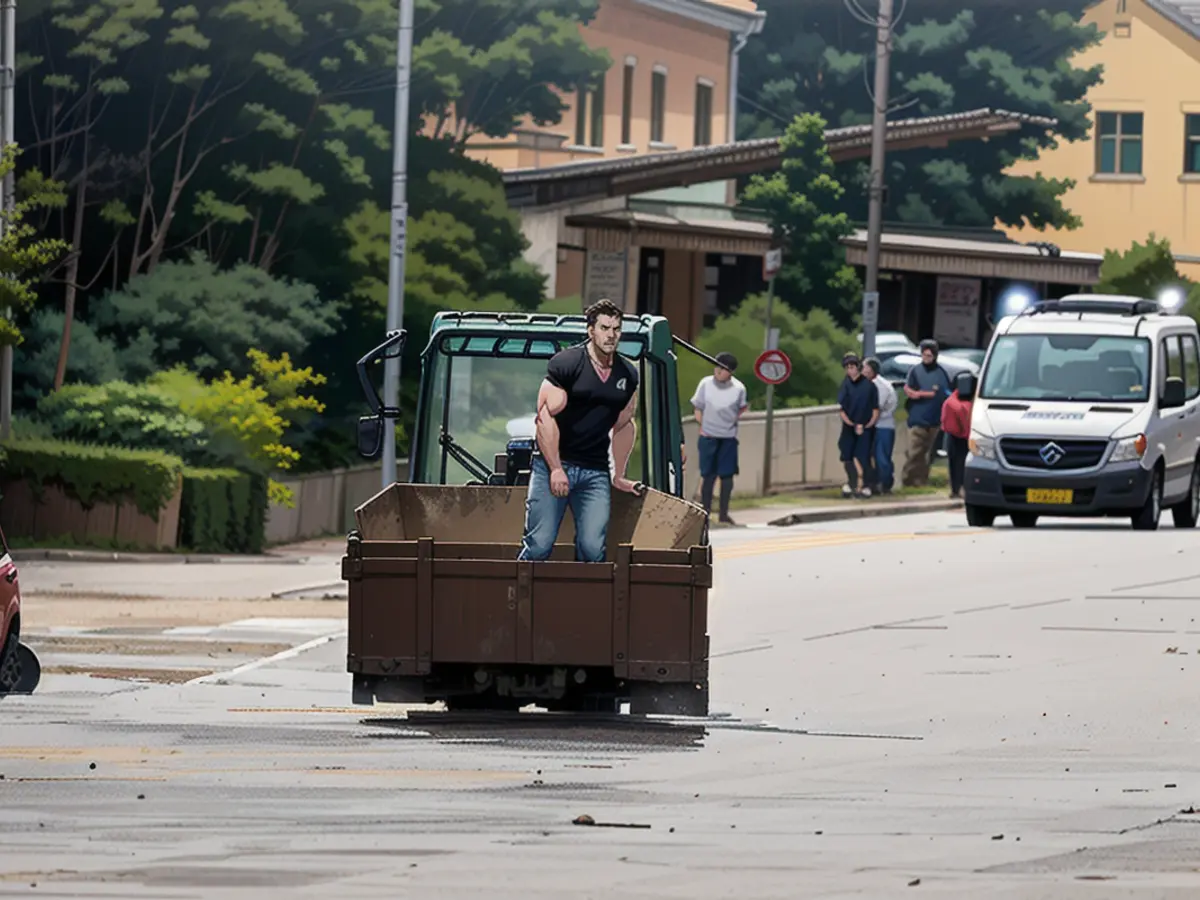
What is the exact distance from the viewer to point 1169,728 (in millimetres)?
15117

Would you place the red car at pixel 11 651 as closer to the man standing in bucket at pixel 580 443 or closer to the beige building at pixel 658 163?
the man standing in bucket at pixel 580 443

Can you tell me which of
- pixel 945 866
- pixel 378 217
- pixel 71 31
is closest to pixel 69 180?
pixel 71 31

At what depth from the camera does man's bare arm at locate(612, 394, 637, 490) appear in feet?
49.0

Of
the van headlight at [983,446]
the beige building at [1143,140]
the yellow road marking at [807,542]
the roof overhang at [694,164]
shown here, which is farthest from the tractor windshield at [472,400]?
the beige building at [1143,140]

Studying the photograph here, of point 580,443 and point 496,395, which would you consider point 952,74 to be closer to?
point 496,395

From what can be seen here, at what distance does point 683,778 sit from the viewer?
492 inches

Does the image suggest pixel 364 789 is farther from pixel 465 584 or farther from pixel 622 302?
pixel 622 302

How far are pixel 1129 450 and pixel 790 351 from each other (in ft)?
58.4

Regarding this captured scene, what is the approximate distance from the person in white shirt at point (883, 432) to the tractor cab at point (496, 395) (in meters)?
20.8

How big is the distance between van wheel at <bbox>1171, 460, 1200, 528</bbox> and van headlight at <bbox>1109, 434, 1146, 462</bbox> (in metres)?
1.85

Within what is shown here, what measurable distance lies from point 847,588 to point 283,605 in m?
4.61

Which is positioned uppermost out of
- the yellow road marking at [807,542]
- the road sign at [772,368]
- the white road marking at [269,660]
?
the road sign at [772,368]

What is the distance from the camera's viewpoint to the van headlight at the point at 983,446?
31.3 m

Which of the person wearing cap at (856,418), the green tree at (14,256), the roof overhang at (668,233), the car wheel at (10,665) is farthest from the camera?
the roof overhang at (668,233)
